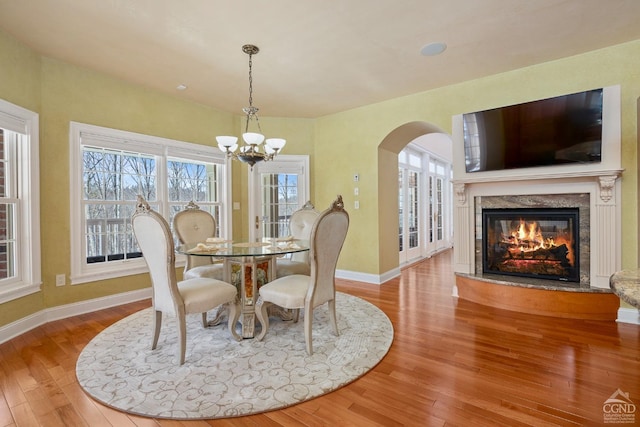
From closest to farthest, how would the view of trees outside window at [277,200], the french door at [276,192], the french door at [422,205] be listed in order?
the french door at [276,192]
the view of trees outside window at [277,200]
the french door at [422,205]

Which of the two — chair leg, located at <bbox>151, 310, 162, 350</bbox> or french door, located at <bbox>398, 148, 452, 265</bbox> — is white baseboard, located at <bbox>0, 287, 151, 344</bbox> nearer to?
chair leg, located at <bbox>151, 310, 162, 350</bbox>

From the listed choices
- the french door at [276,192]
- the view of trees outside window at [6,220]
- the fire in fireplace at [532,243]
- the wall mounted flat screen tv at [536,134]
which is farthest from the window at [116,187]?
the fire in fireplace at [532,243]

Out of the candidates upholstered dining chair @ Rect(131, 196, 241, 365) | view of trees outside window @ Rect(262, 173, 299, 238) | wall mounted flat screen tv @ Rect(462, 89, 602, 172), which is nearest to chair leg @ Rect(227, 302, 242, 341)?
upholstered dining chair @ Rect(131, 196, 241, 365)

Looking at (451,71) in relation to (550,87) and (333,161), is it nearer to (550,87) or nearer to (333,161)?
(550,87)

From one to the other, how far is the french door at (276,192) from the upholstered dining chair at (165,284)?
2677 mm

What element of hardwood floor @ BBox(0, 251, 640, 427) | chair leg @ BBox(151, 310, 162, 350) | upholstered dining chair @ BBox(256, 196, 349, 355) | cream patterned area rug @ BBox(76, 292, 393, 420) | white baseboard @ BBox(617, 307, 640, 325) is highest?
upholstered dining chair @ BBox(256, 196, 349, 355)

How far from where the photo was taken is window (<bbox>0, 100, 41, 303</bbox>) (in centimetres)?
274

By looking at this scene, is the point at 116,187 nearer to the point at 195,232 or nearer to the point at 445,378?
the point at 195,232

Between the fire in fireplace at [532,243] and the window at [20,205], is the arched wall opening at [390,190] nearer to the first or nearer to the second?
the fire in fireplace at [532,243]

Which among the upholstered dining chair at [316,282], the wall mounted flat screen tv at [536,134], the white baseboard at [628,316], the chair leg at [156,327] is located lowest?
the white baseboard at [628,316]

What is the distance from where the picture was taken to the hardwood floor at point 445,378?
1603mm

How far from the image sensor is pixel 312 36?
265 cm

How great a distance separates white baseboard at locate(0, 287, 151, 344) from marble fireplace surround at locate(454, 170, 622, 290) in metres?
4.13

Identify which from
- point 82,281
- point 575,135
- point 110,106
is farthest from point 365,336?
point 110,106
